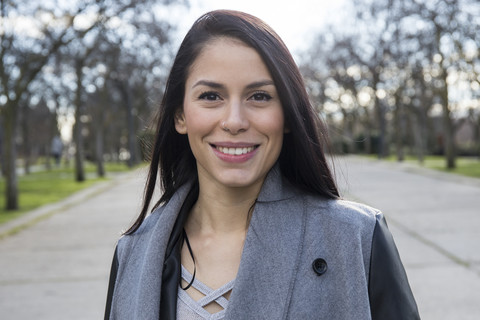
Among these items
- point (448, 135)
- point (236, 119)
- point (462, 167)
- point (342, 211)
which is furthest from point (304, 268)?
point (462, 167)

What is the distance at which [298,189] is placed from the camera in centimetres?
186

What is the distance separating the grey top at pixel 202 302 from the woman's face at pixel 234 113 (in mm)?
317

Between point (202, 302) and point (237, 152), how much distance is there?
46cm

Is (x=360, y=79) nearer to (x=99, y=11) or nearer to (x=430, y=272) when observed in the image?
(x=99, y=11)

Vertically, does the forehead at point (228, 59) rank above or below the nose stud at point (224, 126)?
above

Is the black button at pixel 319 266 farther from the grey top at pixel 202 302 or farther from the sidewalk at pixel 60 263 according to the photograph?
the sidewalk at pixel 60 263

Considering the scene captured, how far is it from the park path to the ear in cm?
54

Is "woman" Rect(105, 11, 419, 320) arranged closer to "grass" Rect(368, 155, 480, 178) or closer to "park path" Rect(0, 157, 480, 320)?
"park path" Rect(0, 157, 480, 320)

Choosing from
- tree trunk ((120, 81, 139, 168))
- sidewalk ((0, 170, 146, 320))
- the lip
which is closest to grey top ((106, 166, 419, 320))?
the lip

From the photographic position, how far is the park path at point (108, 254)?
5.38 m

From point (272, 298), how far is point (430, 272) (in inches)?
198

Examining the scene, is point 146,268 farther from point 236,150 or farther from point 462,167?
point 462,167

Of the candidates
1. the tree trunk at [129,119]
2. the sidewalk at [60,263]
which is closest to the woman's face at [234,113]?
the sidewalk at [60,263]

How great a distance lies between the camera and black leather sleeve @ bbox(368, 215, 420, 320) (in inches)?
60.7
